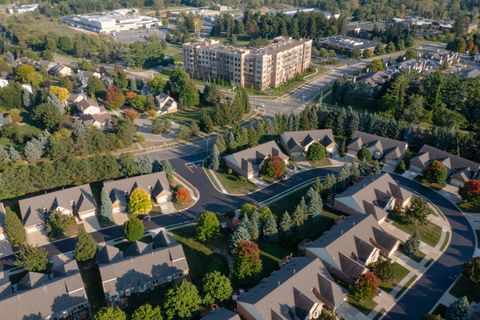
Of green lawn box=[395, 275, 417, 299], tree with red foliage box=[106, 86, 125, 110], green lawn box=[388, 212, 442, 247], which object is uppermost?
tree with red foliage box=[106, 86, 125, 110]

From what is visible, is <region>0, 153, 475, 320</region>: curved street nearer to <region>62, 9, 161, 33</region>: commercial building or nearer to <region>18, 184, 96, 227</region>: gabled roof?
<region>18, 184, 96, 227</region>: gabled roof

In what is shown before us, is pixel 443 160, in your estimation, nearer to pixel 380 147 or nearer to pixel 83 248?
pixel 380 147

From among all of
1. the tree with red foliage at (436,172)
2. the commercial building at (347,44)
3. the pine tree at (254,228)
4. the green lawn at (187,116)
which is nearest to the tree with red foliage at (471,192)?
the tree with red foliage at (436,172)

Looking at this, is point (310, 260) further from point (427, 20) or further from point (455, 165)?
point (427, 20)

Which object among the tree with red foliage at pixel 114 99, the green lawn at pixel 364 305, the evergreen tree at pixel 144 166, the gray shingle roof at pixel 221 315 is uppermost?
the tree with red foliage at pixel 114 99

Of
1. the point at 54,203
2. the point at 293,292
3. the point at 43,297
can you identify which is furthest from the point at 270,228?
the point at 54,203

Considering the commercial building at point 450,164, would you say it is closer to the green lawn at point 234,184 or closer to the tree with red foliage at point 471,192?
the tree with red foliage at point 471,192

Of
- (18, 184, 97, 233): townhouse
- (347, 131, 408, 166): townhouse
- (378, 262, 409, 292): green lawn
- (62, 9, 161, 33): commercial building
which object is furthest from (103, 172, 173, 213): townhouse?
A: (62, 9, 161, 33): commercial building
